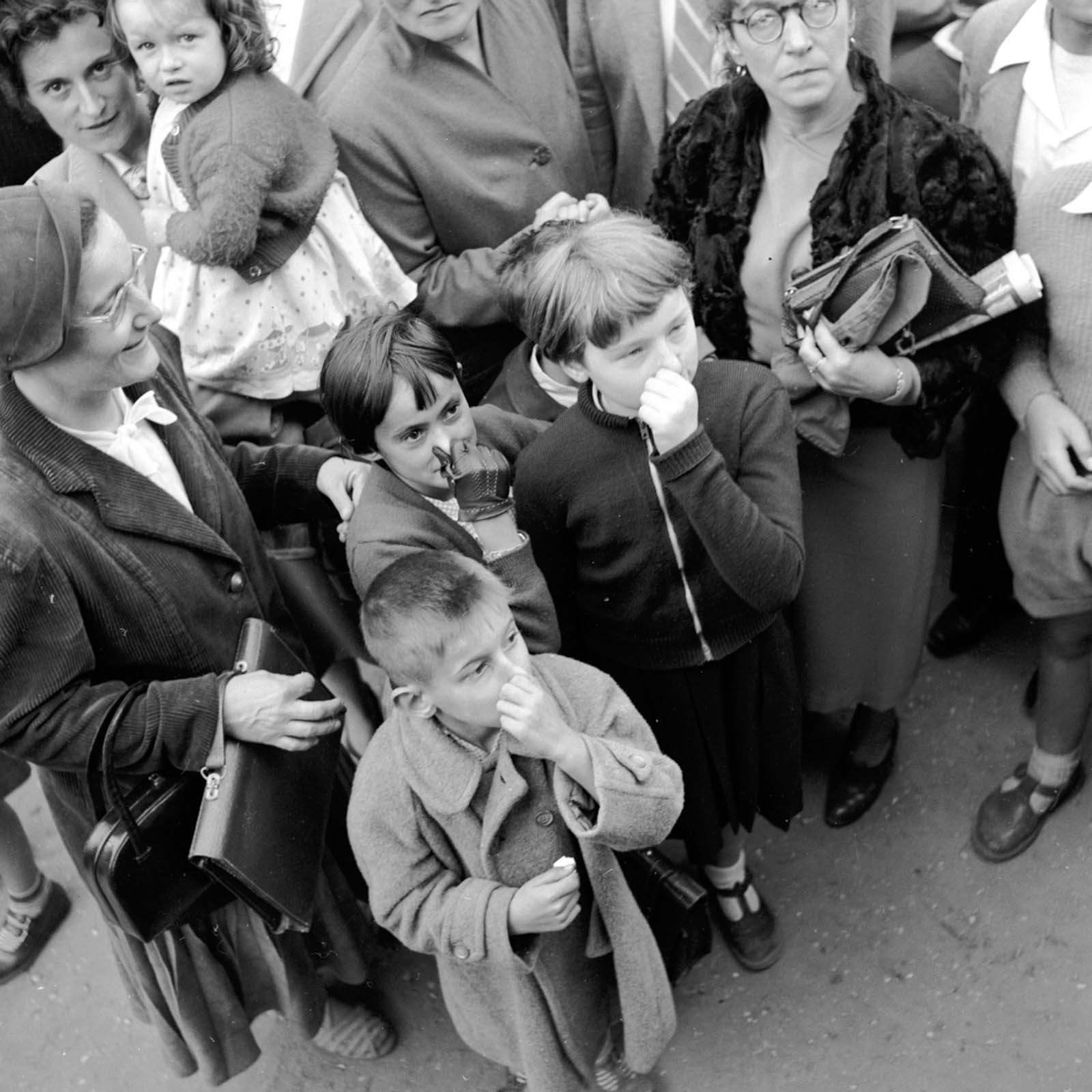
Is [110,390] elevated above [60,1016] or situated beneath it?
elevated above

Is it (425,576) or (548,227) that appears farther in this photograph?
(548,227)

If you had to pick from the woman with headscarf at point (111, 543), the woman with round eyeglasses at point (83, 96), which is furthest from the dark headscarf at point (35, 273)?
the woman with round eyeglasses at point (83, 96)

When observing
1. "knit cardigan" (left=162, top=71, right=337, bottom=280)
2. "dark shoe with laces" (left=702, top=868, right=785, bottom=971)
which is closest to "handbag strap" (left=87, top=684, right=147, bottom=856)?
"knit cardigan" (left=162, top=71, right=337, bottom=280)

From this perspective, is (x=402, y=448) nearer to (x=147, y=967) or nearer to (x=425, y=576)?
(x=425, y=576)

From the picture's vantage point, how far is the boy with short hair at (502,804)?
1.86 m

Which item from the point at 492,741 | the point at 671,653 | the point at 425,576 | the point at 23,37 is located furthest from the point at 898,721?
the point at 23,37

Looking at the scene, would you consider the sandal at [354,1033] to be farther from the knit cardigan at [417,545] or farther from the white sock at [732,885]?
the knit cardigan at [417,545]

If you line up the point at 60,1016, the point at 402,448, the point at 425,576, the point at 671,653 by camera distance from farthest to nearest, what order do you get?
the point at 60,1016
the point at 671,653
the point at 402,448
the point at 425,576

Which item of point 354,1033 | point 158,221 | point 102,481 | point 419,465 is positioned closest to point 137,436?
point 102,481

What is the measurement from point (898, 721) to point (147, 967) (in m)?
1.98

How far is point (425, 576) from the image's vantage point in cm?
187

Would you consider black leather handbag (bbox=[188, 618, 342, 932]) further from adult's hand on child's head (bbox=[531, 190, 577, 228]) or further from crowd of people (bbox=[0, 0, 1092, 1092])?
adult's hand on child's head (bbox=[531, 190, 577, 228])

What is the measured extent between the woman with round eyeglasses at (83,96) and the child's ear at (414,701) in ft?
4.16

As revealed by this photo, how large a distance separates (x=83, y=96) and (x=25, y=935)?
214 centimetres
